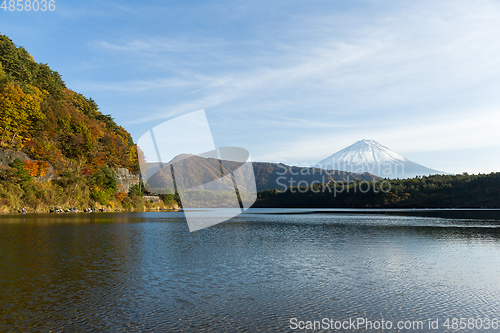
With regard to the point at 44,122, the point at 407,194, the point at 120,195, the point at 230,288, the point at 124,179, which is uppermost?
the point at 44,122

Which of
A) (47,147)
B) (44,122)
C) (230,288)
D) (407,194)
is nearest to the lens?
(230,288)

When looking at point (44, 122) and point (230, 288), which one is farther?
point (44, 122)

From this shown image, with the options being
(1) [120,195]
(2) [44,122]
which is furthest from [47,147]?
(1) [120,195]

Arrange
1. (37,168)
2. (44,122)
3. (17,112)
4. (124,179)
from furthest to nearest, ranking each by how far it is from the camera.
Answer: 1. (124,179)
2. (44,122)
3. (37,168)
4. (17,112)

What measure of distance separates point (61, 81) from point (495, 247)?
10629cm

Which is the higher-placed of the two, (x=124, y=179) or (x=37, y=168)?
(x=37, y=168)

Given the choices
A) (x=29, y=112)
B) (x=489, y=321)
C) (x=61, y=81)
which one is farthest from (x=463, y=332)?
(x=61, y=81)

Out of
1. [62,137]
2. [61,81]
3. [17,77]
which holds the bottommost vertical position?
[62,137]

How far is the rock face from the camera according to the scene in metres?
87.6

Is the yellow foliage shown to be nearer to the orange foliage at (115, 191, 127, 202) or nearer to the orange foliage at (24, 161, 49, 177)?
the orange foliage at (24, 161, 49, 177)

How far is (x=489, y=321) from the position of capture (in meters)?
7.87

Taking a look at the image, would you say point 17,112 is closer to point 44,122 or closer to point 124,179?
point 44,122

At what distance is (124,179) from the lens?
90.6m

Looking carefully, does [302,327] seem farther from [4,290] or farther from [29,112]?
[29,112]
